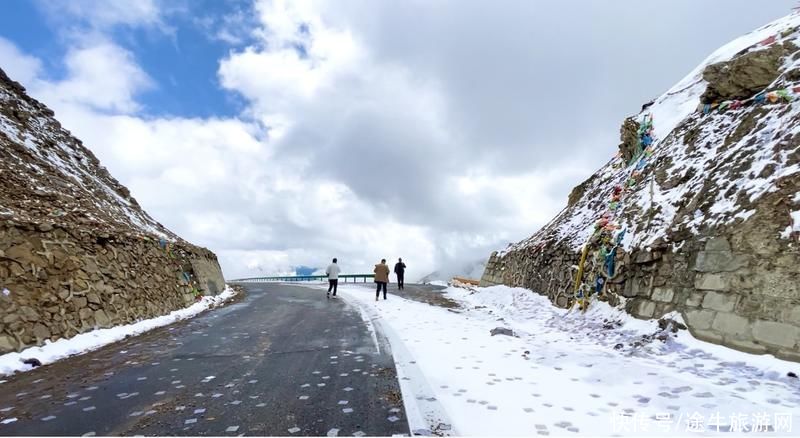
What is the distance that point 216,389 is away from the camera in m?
5.42

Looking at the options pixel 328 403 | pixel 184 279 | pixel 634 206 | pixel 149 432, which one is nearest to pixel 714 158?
pixel 634 206

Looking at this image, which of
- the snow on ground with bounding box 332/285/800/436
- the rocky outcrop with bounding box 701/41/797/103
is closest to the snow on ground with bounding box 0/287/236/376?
the snow on ground with bounding box 332/285/800/436

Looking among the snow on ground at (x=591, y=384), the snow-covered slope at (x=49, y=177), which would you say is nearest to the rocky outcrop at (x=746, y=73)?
the snow on ground at (x=591, y=384)

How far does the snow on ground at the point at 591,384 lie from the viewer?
4.22 m

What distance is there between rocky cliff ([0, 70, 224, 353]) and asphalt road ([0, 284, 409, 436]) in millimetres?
1263

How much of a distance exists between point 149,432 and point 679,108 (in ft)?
55.4

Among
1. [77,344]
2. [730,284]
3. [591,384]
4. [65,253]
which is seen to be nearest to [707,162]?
[730,284]

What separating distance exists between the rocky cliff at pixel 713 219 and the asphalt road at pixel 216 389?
5.40 m

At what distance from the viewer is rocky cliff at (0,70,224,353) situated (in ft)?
26.0

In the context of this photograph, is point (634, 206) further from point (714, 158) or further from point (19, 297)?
point (19, 297)

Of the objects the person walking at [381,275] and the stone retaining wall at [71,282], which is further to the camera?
the person walking at [381,275]

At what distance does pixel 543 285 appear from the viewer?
13.9 m

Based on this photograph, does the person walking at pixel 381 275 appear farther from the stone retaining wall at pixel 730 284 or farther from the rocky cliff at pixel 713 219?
the stone retaining wall at pixel 730 284

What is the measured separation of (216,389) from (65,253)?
6453 mm
